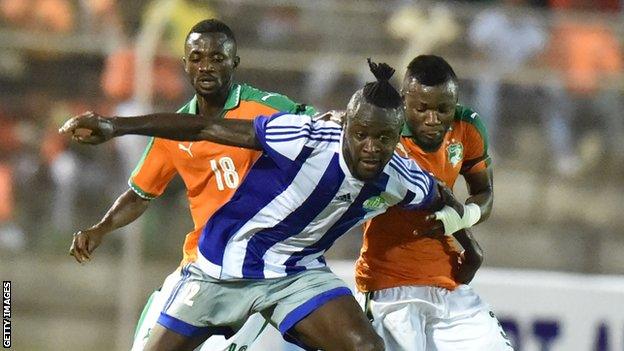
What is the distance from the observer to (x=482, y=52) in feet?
30.8

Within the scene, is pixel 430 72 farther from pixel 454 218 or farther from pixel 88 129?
pixel 88 129

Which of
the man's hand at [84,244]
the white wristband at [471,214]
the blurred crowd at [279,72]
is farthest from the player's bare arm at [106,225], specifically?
the blurred crowd at [279,72]

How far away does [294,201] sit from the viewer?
17.8 feet

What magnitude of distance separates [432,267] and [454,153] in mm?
530

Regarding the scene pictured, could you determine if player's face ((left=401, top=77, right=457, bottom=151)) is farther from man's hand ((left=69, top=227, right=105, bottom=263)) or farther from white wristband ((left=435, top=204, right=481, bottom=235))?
man's hand ((left=69, top=227, right=105, bottom=263))

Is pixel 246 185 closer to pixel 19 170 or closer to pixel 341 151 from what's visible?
pixel 341 151

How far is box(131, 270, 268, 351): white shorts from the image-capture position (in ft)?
19.3

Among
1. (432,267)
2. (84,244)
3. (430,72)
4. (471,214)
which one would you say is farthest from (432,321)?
(84,244)

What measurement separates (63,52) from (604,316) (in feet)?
13.2

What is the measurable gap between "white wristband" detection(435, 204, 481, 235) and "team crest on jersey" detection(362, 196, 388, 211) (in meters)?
0.24

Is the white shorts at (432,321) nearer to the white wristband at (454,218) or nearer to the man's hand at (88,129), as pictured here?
the white wristband at (454,218)

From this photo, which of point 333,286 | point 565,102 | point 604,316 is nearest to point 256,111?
point 333,286

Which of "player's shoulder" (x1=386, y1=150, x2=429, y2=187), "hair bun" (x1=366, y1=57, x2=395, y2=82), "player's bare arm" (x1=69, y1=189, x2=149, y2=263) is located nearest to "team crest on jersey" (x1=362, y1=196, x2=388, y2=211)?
"player's shoulder" (x1=386, y1=150, x2=429, y2=187)

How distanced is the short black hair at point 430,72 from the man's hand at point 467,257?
28.9 inches
